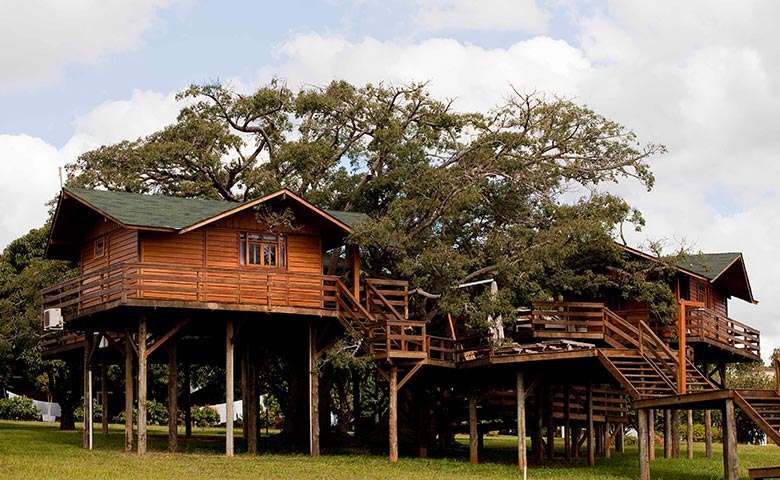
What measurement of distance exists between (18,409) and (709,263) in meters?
32.2

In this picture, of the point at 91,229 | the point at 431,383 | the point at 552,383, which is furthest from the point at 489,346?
the point at 91,229

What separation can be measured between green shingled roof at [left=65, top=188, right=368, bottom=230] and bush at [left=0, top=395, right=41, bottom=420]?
2532 cm

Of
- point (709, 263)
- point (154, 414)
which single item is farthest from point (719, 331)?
point (154, 414)

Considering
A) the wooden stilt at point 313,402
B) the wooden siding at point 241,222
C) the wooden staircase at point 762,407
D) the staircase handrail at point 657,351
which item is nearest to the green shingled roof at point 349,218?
the wooden siding at point 241,222

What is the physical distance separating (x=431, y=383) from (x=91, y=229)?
11.6 metres

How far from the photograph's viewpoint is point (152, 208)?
33.3 metres

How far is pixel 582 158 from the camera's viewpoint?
4003cm

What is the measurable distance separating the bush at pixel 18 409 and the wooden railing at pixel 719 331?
1266 inches

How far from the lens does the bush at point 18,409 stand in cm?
5616

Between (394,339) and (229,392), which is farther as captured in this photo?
(394,339)

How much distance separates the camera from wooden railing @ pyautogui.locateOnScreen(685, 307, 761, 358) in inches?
1540

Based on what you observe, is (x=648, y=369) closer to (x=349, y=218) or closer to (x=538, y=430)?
(x=538, y=430)

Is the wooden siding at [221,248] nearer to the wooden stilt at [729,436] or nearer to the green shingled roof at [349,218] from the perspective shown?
the green shingled roof at [349,218]

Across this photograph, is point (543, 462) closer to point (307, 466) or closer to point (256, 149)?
point (307, 466)
